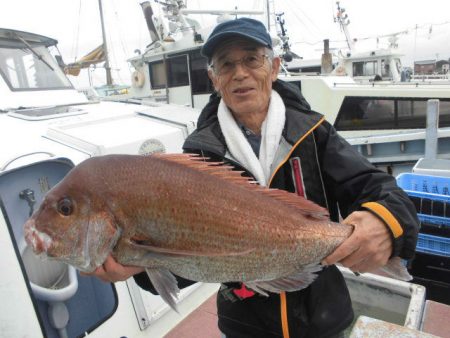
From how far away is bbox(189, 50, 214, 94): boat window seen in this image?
31.1 ft

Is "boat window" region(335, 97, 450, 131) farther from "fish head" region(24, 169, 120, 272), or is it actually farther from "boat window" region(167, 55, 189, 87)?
"fish head" region(24, 169, 120, 272)

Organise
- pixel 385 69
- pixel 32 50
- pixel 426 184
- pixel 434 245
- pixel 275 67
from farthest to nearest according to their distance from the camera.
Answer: pixel 385 69, pixel 32 50, pixel 426 184, pixel 434 245, pixel 275 67

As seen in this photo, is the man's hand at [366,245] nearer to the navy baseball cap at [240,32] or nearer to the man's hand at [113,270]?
the man's hand at [113,270]

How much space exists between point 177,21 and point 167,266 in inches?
417

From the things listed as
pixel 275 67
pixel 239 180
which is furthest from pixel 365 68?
pixel 239 180

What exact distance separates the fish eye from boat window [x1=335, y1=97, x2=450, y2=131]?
325 inches

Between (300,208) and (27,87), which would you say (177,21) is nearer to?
(27,87)

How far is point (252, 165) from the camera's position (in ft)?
6.10

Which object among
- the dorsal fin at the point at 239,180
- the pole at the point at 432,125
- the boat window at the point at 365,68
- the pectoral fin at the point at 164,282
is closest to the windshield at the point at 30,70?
the dorsal fin at the point at 239,180

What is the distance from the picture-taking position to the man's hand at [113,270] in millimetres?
1539

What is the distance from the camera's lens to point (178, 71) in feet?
33.3

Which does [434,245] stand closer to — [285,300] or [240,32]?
[285,300]

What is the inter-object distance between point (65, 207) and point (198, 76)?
28.0 ft

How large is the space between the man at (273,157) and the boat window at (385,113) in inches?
289
